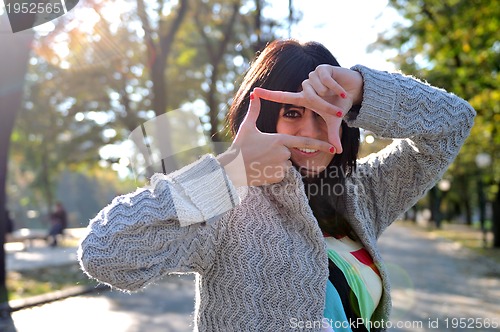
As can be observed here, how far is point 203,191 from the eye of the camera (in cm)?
145

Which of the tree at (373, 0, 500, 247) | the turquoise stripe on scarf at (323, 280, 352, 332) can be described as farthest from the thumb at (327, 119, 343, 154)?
the tree at (373, 0, 500, 247)

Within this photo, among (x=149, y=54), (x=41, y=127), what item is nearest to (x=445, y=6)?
(x=149, y=54)

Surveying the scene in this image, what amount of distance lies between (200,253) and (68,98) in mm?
23199

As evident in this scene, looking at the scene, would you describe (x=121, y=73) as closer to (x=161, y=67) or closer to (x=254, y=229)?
(x=161, y=67)

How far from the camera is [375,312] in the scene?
197 centimetres

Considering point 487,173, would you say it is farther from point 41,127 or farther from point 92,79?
point 41,127

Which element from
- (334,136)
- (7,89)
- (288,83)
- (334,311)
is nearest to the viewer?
(334,136)

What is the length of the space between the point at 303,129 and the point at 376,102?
25cm

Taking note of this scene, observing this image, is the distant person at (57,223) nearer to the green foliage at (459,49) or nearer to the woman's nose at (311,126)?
the green foliage at (459,49)

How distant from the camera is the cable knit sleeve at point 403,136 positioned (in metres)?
1.79

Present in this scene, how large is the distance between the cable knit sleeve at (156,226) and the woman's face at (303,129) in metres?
0.32

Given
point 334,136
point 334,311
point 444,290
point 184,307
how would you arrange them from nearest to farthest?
point 334,136, point 334,311, point 184,307, point 444,290

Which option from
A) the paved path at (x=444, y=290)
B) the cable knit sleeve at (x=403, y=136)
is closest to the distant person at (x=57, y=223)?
the paved path at (x=444, y=290)

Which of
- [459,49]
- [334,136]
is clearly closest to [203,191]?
[334,136]
